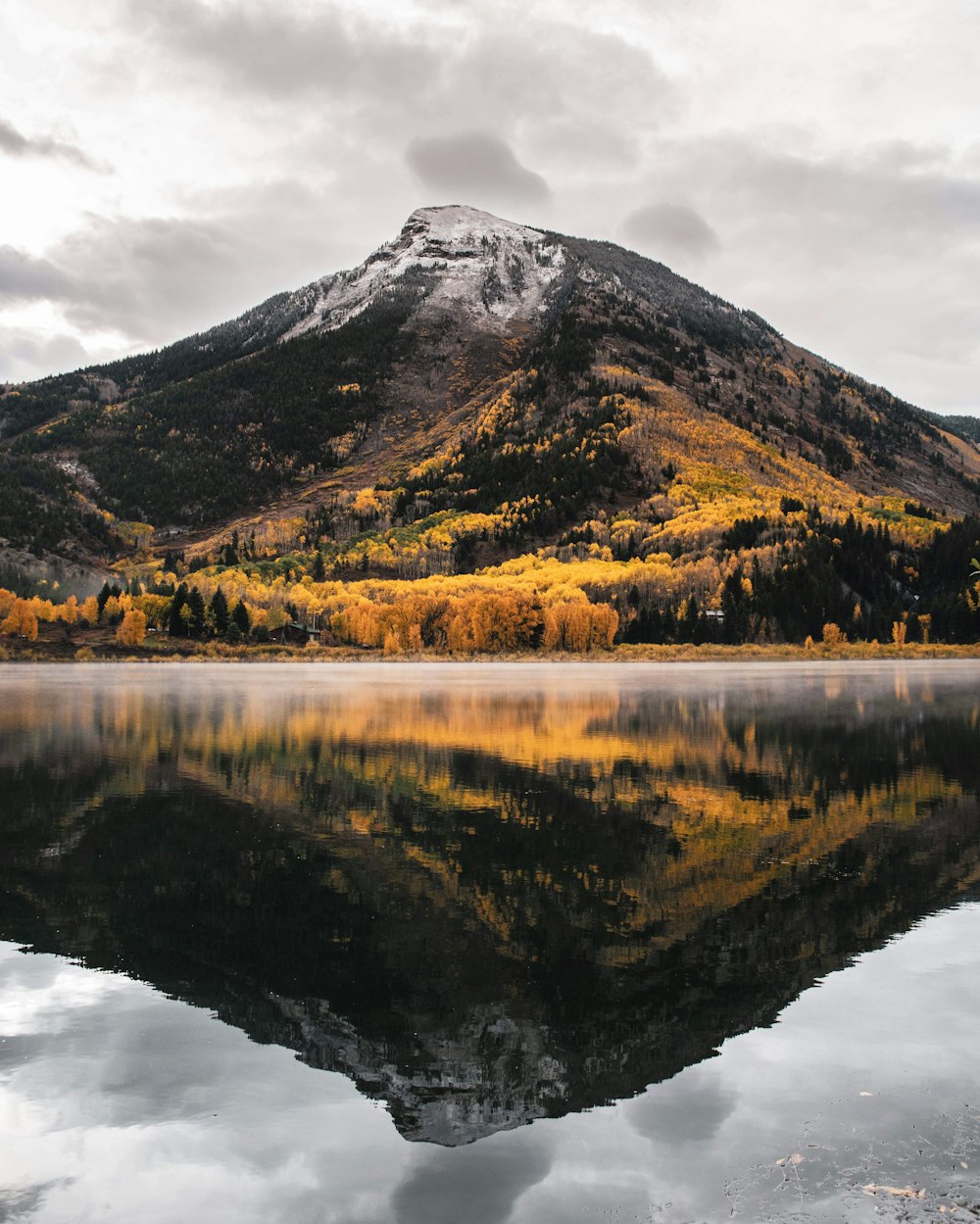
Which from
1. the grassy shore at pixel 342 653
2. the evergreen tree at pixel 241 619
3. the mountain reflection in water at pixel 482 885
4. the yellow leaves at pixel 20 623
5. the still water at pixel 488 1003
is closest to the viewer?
the still water at pixel 488 1003

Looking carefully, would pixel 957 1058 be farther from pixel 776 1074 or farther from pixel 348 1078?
pixel 348 1078

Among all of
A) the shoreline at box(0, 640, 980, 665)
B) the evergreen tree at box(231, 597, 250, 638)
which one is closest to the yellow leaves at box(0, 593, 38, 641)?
the shoreline at box(0, 640, 980, 665)

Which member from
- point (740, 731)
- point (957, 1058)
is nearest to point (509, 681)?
point (740, 731)

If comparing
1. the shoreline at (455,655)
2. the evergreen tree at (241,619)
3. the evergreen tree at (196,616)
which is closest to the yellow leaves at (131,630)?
the shoreline at (455,655)

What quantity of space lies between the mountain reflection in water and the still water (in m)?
0.08

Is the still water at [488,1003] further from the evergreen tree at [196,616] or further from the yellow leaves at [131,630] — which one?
the evergreen tree at [196,616]

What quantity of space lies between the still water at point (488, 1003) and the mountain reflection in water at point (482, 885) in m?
0.08

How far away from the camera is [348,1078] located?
34.0 ft

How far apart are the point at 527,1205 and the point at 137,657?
178m

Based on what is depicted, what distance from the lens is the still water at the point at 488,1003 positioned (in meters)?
8.52

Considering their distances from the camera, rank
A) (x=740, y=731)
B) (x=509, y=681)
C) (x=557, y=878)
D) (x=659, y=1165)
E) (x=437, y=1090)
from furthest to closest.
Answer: (x=509, y=681)
(x=740, y=731)
(x=557, y=878)
(x=437, y=1090)
(x=659, y=1165)

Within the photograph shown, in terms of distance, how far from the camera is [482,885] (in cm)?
1788

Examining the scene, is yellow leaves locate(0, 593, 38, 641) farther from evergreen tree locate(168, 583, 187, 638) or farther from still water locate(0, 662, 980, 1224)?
still water locate(0, 662, 980, 1224)

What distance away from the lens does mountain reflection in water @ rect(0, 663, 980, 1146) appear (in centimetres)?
1141
